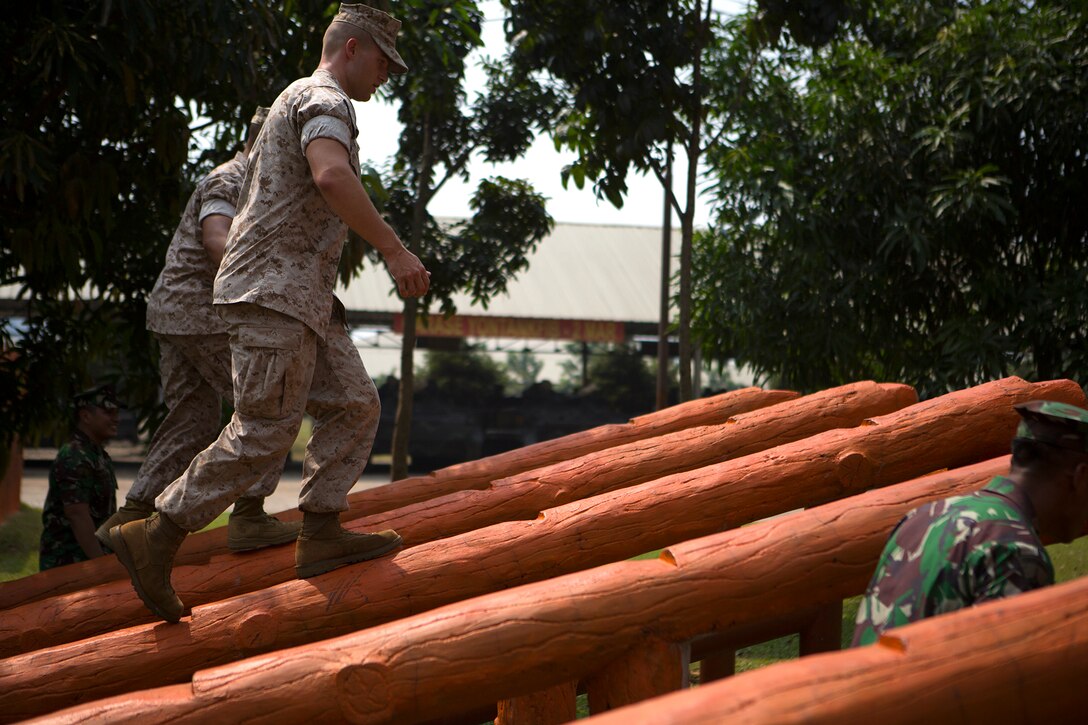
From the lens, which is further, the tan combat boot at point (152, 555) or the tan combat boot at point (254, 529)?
the tan combat boot at point (254, 529)

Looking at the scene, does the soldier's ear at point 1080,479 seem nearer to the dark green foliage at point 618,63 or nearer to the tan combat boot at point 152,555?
the tan combat boot at point 152,555

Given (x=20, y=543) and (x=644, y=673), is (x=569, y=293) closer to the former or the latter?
(x=20, y=543)

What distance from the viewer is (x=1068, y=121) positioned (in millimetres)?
8375

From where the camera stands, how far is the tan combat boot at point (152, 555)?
3047 mm

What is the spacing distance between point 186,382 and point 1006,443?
2.92 m

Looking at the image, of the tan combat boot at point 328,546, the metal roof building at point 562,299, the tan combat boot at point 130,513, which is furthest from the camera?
the metal roof building at point 562,299

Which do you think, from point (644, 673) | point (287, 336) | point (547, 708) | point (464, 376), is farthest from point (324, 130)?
point (464, 376)

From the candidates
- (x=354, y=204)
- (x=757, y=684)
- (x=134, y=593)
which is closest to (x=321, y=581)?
(x=134, y=593)

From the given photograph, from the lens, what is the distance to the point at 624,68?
7953mm

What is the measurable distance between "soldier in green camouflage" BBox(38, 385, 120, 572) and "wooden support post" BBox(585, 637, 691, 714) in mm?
2623

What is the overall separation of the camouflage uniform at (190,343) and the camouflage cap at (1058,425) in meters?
2.61

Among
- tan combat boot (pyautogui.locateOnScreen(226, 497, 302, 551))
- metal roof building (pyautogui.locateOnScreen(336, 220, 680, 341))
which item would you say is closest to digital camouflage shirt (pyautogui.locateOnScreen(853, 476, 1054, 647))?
tan combat boot (pyautogui.locateOnScreen(226, 497, 302, 551))

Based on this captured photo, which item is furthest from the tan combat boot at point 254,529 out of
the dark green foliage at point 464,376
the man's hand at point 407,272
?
the dark green foliage at point 464,376

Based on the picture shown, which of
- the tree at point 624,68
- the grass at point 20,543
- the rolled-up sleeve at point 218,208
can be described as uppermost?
the tree at point 624,68
